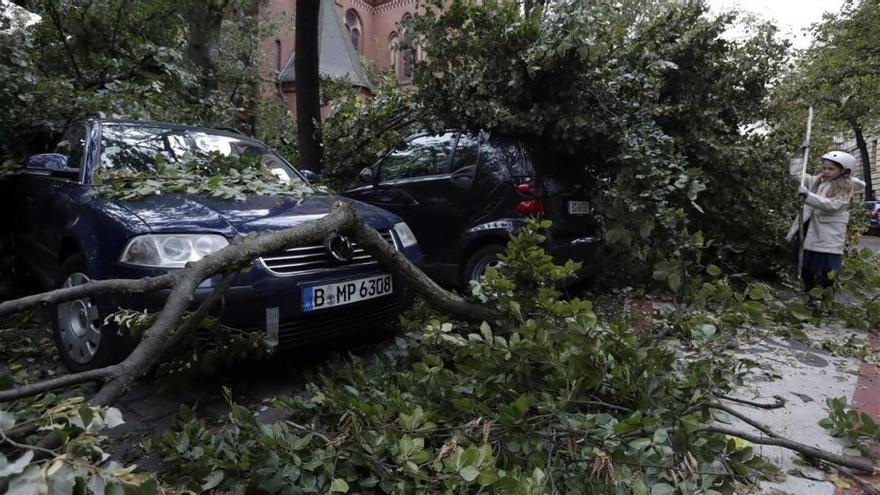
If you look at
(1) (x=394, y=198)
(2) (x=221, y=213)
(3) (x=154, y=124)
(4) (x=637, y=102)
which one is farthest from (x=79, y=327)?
(4) (x=637, y=102)

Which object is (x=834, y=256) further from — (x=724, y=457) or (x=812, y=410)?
(x=724, y=457)

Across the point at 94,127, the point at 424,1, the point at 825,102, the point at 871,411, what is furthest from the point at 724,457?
the point at 825,102

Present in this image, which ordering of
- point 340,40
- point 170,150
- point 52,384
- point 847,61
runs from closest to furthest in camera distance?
1. point 52,384
2. point 170,150
3. point 847,61
4. point 340,40

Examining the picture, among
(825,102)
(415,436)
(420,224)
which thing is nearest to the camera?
(415,436)

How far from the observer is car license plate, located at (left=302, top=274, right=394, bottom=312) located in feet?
9.57

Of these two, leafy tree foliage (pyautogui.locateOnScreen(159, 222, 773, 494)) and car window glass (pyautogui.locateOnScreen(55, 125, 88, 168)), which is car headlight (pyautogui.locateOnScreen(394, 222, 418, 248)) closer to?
leafy tree foliage (pyautogui.locateOnScreen(159, 222, 773, 494))

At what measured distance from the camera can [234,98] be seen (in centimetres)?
1381

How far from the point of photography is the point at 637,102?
470 cm

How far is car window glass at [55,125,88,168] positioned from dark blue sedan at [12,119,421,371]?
0.13ft

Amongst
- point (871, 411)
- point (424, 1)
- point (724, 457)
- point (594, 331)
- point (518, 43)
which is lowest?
point (871, 411)

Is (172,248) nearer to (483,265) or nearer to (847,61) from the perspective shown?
(483,265)

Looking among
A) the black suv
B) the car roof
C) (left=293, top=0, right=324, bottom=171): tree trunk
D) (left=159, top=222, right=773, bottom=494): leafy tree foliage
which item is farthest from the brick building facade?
(left=159, top=222, right=773, bottom=494): leafy tree foliage

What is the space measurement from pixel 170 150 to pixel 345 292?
214 centimetres

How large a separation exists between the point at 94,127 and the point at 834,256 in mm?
6668
